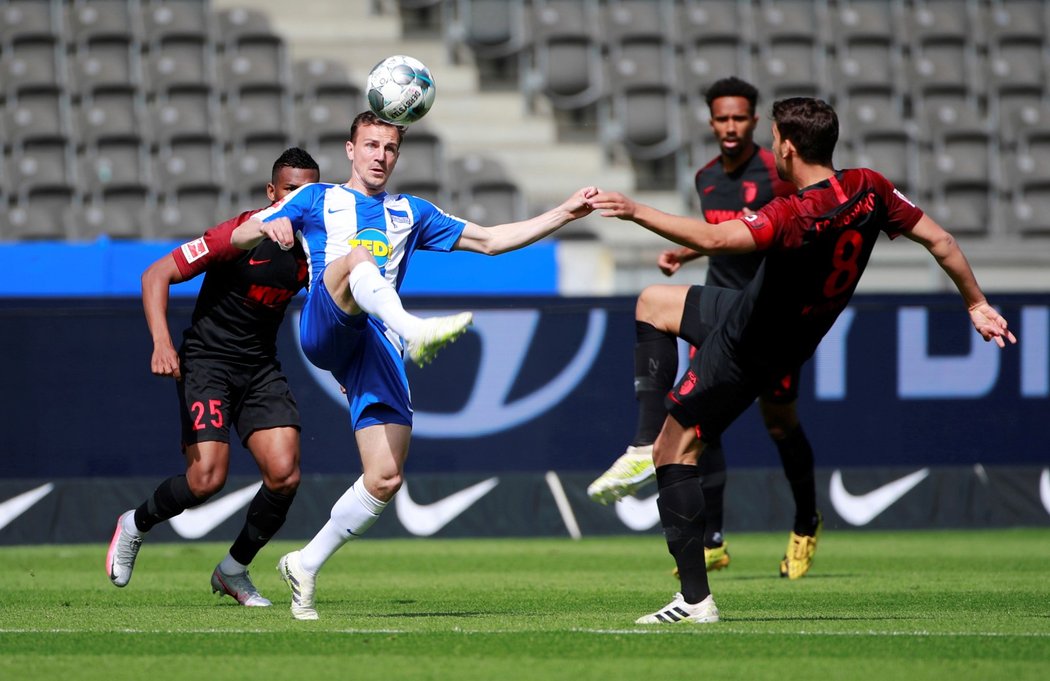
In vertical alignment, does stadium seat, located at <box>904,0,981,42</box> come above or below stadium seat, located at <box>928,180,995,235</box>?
above

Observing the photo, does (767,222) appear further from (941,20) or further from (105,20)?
(941,20)

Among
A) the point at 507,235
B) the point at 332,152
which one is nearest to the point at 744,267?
the point at 507,235

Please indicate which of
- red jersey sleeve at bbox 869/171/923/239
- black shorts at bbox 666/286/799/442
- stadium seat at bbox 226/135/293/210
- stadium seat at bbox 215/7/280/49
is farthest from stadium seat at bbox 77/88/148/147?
red jersey sleeve at bbox 869/171/923/239

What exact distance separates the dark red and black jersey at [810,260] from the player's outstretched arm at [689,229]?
143mm

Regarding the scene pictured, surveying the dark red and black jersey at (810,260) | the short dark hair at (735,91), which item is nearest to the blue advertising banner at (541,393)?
the short dark hair at (735,91)

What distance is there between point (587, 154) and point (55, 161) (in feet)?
18.5

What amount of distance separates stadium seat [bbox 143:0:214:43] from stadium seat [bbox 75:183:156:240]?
2149 mm

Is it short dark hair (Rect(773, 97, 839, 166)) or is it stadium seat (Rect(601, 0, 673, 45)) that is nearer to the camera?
short dark hair (Rect(773, 97, 839, 166))

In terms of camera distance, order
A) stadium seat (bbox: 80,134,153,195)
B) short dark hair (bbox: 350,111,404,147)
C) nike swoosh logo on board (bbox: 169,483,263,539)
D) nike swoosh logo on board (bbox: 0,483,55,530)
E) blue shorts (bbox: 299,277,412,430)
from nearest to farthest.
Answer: blue shorts (bbox: 299,277,412,430)
short dark hair (bbox: 350,111,404,147)
nike swoosh logo on board (bbox: 0,483,55,530)
nike swoosh logo on board (bbox: 169,483,263,539)
stadium seat (bbox: 80,134,153,195)

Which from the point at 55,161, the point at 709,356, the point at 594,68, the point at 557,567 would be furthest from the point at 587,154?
the point at 709,356

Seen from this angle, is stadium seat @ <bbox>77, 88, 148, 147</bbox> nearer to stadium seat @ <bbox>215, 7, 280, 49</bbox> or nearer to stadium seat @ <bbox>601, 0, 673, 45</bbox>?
stadium seat @ <bbox>215, 7, 280, 49</bbox>

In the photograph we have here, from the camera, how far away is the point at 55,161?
14.3 m

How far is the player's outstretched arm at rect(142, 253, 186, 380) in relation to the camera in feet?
20.8

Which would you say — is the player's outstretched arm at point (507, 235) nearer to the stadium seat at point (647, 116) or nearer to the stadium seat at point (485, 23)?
the stadium seat at point (647, 116)
